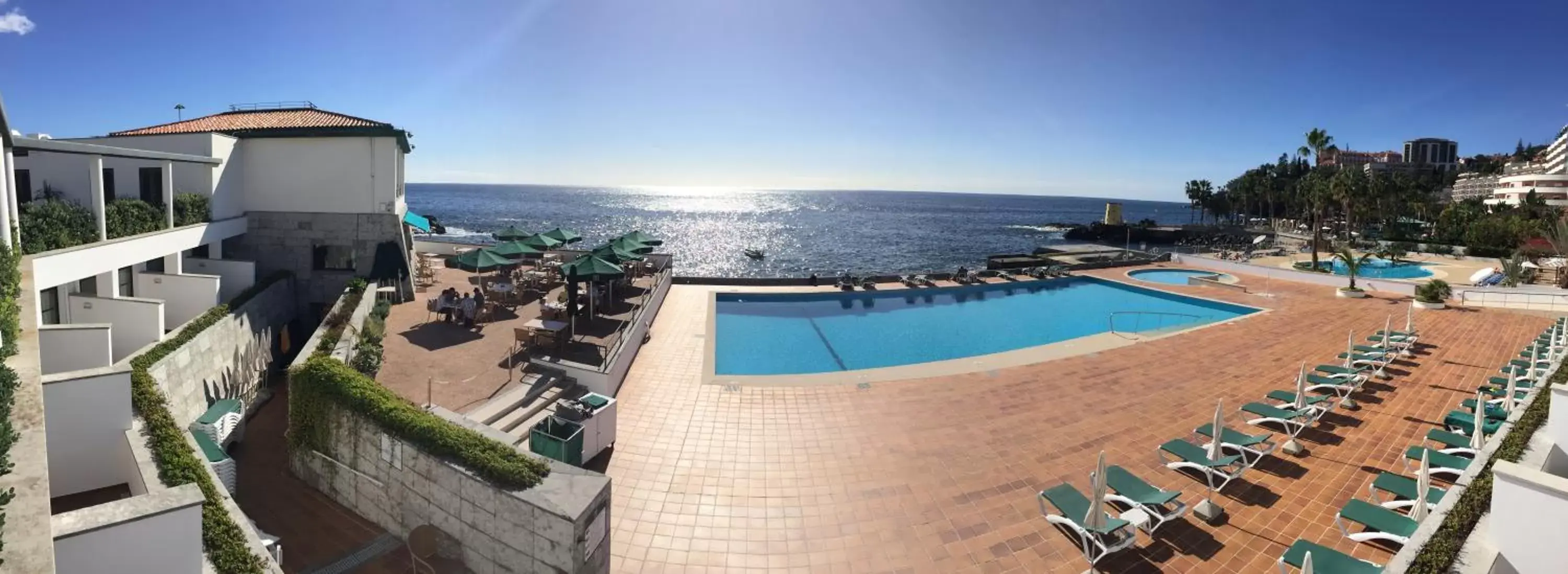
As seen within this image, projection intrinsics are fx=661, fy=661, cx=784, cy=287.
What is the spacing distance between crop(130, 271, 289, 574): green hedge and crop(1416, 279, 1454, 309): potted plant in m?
31.1

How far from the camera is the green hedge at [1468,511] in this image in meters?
5.43

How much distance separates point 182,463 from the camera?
26.3ft

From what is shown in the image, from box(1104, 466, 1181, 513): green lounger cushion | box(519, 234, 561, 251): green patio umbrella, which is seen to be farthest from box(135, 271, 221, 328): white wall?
box(1104, 466, 1181, 513): green lounger cushion

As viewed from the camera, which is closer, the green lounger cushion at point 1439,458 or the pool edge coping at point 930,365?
the green lounger cushion at point 1439,458

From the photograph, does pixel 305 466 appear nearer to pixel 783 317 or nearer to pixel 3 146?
pixel 3 146

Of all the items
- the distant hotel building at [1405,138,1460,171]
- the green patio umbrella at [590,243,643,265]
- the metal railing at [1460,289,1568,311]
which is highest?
the distant hotel building at [1405,138,1460,171]

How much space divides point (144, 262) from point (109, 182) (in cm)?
364

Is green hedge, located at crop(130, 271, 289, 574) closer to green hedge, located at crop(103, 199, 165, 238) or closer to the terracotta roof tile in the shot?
green hedge, located at crop(103, 199, 165, 238)

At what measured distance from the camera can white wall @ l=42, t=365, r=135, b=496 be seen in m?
8.80

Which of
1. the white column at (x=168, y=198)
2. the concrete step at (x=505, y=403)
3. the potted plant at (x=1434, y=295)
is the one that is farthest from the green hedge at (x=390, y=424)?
the potted plant at (x=1434, y=295)

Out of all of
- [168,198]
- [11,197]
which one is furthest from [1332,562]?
[168,198]

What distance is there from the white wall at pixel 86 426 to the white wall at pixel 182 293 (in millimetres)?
7499

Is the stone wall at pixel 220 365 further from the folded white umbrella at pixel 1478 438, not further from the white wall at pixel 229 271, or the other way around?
the folded white umbrella at pixel 1478 438

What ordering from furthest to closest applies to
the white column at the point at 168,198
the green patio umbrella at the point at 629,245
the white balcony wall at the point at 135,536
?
1. the green patio umbrella at the point at 629,245
2. the white column at the point at 168,198
3. the white balcony wall at the point at 135,536
